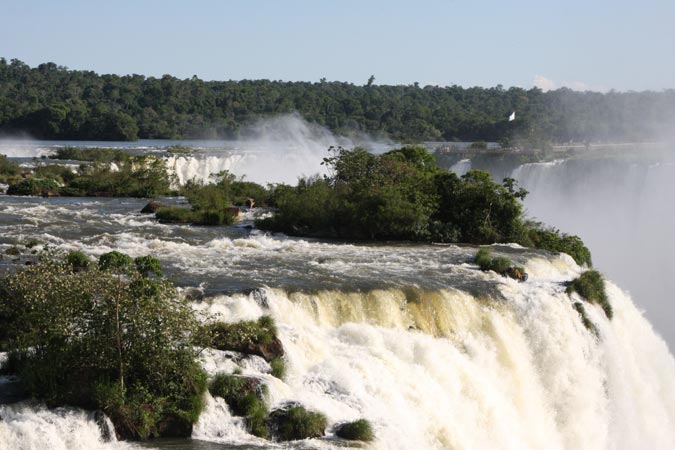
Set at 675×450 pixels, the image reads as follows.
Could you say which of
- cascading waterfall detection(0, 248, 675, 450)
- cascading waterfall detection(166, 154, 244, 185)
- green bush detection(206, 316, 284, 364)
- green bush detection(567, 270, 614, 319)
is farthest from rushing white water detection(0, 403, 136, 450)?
cascading waterfall detection(166, 154, 244, 185)

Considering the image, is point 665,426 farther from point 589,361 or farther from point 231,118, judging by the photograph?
point 231,118

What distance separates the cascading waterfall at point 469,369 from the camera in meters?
16.3

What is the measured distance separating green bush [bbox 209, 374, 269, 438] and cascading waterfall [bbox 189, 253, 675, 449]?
0.26 metres

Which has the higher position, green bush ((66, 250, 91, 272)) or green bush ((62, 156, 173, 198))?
green bush ((66, 250, 91, 272))

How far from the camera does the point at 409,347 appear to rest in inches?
744

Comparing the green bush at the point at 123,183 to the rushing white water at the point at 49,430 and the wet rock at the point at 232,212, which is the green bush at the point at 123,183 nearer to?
the wet rock at the point at 232,212

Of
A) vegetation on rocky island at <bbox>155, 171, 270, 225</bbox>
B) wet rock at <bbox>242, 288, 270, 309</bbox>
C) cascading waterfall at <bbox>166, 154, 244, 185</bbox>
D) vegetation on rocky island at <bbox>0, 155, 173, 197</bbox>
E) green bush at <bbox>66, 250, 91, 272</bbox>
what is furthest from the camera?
cascading waterfall at <bbox>166, 154, 244, 185</bbox>

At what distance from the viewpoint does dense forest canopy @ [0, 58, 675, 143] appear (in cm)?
9231

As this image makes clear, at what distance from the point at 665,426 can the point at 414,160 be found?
67.3 feet

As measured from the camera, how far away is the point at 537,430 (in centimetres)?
2030

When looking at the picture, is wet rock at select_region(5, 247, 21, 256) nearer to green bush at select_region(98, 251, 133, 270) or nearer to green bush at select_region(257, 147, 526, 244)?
green bush at select_region(98, 251, 133, 270)

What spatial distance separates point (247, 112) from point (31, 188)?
225 feet

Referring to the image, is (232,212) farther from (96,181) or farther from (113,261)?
(113,261)

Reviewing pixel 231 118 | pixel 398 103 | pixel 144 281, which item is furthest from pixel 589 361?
pixel 398 103
